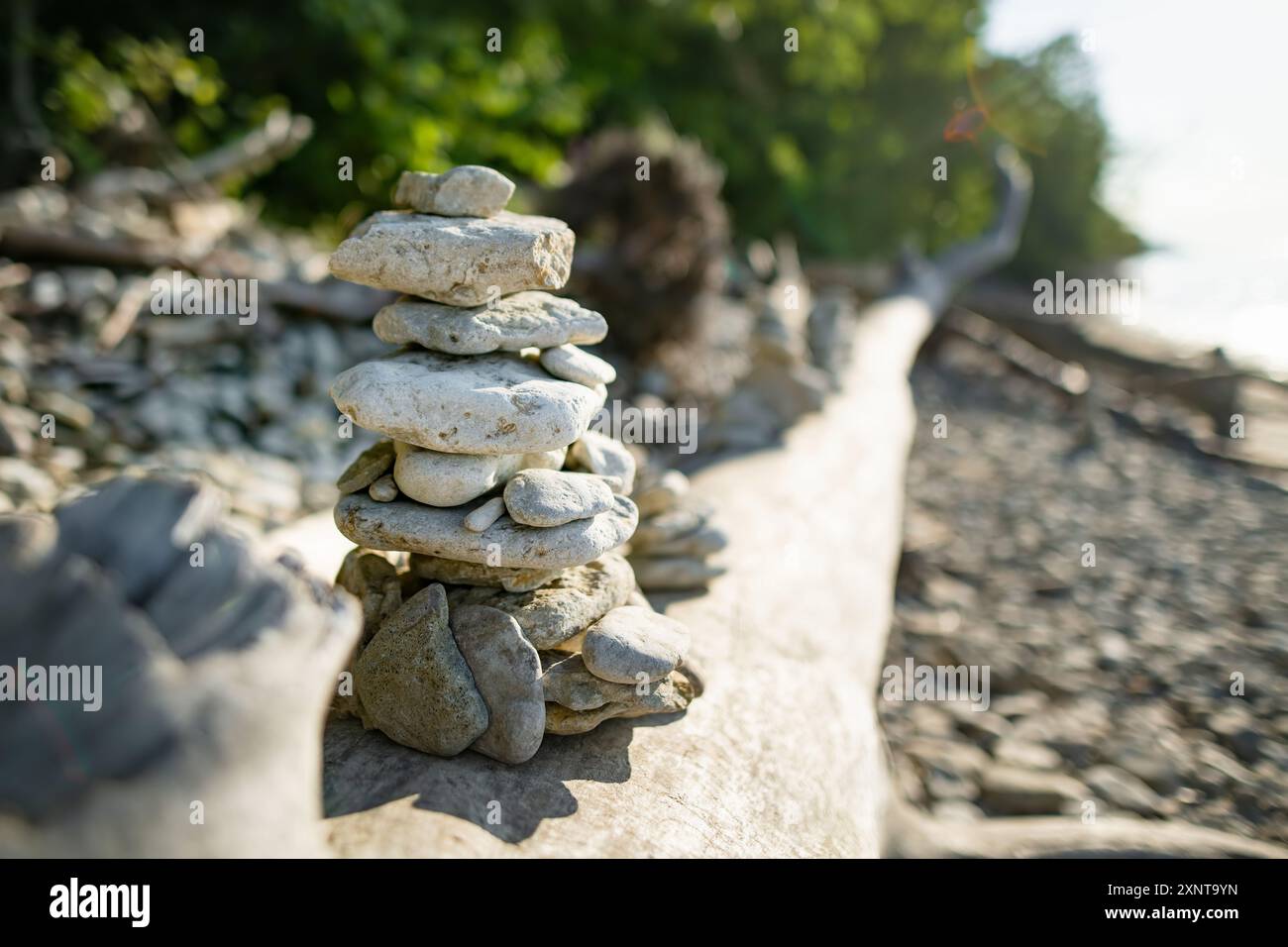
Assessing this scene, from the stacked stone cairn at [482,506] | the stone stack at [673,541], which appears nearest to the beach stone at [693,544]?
the stone stack at [673,541]

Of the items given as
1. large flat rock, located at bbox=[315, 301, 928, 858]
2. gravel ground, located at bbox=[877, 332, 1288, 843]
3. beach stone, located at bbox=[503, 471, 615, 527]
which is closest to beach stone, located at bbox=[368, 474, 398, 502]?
beach stone, located at bbox=[503, 471, 615, 527]

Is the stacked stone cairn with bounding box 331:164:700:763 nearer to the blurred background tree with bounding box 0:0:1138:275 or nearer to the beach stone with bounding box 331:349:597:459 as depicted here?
the beach stone with bounding box 331:349:597:459

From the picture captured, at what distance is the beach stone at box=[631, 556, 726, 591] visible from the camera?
273 centimetres

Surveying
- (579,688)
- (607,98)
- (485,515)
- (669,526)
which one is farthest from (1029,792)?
(607,98)

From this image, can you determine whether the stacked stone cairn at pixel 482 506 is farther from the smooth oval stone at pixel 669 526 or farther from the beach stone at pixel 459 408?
the smooth oval stone at pixel 669 526

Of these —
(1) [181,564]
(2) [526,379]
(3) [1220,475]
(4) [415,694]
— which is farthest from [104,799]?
(3) [1220,475]

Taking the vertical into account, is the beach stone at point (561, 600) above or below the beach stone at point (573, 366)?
below

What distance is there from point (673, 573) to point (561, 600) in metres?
0.83

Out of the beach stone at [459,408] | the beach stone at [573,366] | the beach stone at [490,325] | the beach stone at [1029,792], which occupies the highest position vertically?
the beach stone at [490,325]

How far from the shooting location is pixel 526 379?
1.95m

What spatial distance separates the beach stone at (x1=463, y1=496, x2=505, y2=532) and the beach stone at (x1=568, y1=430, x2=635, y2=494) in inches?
13.2

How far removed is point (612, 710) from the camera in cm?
190

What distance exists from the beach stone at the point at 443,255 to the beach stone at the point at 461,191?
0.11 feet

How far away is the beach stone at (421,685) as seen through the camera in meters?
1.75
